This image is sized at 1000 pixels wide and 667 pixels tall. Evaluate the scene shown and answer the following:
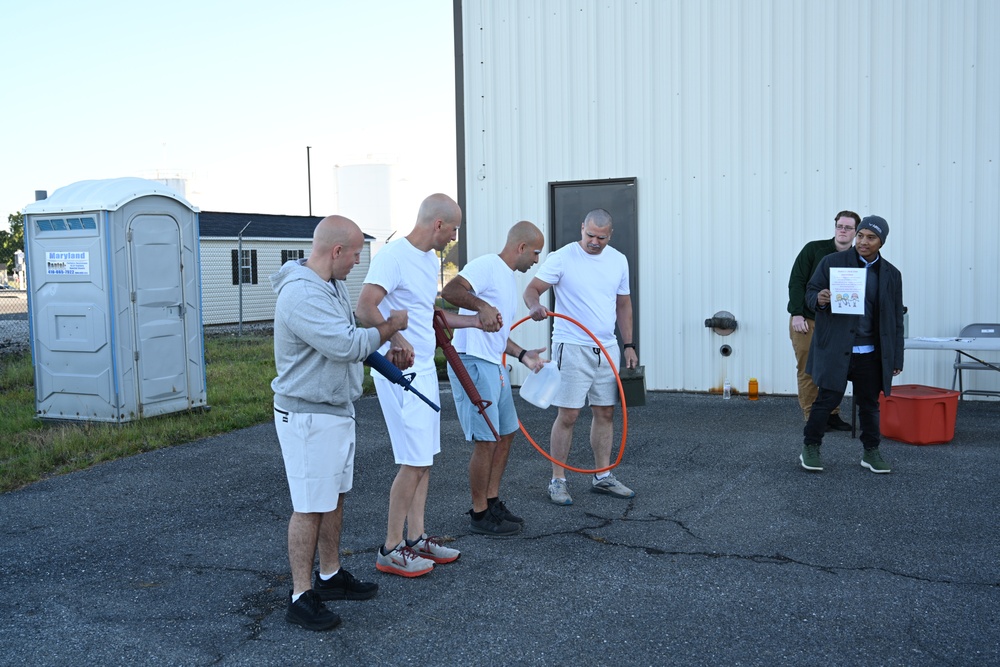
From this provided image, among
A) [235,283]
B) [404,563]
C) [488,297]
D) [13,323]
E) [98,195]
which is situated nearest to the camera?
[404,563]

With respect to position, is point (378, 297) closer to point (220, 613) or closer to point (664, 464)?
point (220, 613)

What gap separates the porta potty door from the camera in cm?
863

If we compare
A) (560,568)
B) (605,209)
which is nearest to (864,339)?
(560,568)

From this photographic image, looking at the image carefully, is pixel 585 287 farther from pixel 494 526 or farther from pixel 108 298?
pixel 108 298

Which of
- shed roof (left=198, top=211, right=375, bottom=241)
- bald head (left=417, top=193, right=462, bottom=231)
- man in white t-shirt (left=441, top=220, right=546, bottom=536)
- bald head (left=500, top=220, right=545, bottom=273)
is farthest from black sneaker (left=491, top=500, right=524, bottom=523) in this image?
shed roof (left=198, top=211, right=375, bottom=241)

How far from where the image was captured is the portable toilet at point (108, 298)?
27.7ft

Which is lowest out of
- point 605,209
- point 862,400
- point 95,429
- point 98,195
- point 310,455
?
point 95,429

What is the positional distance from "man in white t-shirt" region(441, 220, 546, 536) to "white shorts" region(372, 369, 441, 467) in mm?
541

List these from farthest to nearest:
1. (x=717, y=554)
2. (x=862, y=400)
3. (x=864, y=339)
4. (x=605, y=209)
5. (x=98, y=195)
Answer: (x=605, y=209)
(x=98, y=195)
(x=862, y=400)
(x=864, y=339)
(x=717, y=554)

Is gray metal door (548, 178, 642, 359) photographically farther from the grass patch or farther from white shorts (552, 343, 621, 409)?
white shorts (552, 343, 621, 409)

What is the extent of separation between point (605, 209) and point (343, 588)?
732cm

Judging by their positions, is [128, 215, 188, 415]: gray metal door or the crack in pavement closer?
the crack in pavement

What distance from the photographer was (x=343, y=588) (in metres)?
4.09

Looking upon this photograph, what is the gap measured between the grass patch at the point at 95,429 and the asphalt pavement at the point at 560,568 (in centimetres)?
49
